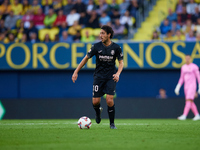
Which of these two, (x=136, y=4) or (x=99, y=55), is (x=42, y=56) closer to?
(x=136, y=4)

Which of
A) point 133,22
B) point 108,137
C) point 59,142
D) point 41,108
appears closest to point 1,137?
point 59,142

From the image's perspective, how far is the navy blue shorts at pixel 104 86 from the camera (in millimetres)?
9180

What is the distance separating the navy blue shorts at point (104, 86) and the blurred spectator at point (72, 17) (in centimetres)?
1062

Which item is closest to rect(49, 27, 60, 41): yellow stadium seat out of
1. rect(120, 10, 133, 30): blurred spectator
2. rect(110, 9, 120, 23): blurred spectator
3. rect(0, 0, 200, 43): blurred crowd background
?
rect(0, 0, 200, 43): blurred crowd background

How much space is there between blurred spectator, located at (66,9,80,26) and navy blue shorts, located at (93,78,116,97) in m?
10.6

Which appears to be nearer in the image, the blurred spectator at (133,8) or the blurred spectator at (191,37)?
the blurred spectator at (191,37)

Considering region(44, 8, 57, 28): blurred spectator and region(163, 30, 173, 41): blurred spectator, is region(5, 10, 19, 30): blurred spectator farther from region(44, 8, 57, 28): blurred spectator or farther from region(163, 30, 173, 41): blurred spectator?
region(163, 30, 173, 41): blurred spectator

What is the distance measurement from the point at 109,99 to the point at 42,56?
380 inches

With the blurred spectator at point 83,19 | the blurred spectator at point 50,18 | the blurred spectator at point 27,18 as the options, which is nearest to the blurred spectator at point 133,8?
the blurred spectator at point 83,19

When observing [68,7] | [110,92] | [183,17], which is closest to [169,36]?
[183,17]

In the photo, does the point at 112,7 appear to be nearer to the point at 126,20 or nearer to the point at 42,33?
the point at 126,20

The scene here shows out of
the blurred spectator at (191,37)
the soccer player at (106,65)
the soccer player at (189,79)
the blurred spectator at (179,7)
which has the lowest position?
the soccer player at (189,79)

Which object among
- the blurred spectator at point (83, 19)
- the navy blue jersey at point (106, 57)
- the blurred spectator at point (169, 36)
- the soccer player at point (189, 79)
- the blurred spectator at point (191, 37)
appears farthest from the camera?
the blurred spectator at point (83, 19)

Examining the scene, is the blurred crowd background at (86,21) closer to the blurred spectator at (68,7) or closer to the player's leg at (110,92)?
the blurred spectator at (68,7)
